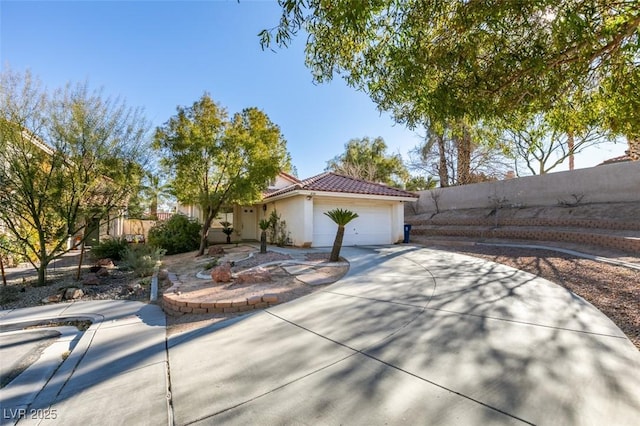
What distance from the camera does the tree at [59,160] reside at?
7.37 meters

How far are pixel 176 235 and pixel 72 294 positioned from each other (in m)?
10.0

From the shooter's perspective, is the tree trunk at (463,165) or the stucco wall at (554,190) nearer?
the stucco wall at (554,190)

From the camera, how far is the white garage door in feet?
48.0

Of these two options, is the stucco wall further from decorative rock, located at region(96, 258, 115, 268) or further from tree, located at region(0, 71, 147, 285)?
decorative rock, located at region(96, 258, 115, 268)

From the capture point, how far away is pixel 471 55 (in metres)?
5.75

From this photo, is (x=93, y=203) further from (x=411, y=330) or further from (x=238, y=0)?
(x=411, y=330)

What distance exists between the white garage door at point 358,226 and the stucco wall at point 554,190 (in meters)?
6.96

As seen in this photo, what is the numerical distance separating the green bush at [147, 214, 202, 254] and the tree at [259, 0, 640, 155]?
1347 cm

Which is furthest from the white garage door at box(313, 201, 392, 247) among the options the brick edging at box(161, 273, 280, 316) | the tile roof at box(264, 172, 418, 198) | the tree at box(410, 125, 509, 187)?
the tree at box(410, 125, 509, 187)

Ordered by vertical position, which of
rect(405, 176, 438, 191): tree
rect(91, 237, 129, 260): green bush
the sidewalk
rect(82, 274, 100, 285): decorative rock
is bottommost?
the sidewalk

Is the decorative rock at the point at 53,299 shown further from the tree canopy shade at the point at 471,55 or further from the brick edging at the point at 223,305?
the tree canopy shade at the point at 471,55

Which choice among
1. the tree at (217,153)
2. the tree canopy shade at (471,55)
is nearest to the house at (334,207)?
the tree at (217,153)

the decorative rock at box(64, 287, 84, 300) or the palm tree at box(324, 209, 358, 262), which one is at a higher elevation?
the palm tree at box(324, 209, 358, 262)

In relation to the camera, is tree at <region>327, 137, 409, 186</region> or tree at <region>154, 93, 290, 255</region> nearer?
tree at <region>154, 93, 290, 255</region>
